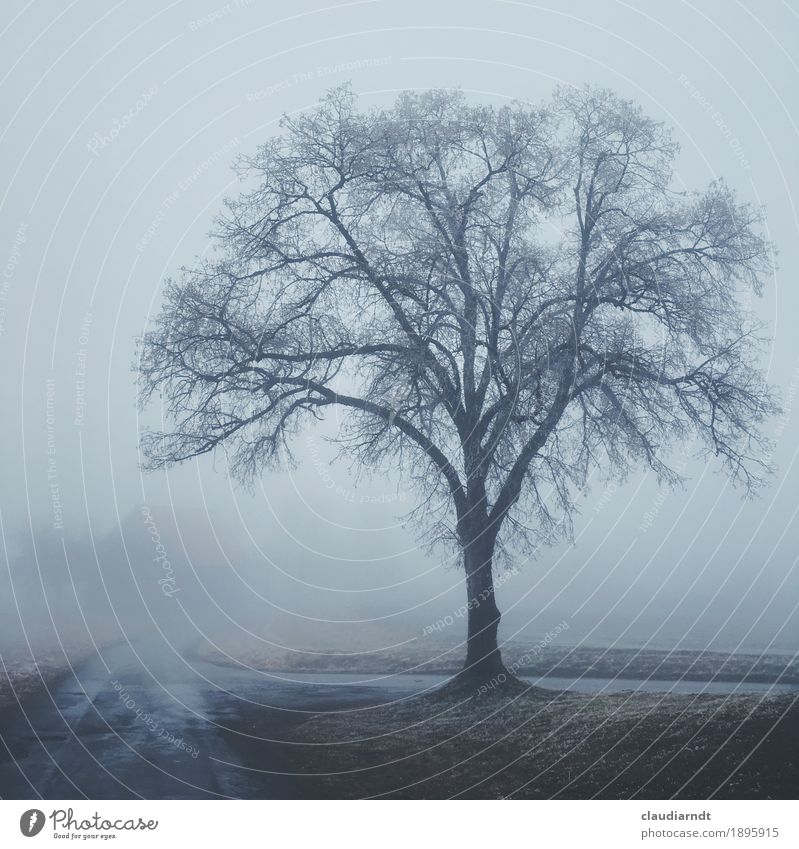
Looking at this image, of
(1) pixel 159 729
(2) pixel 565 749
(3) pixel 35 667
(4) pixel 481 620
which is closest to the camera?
(2) pixel 565 749

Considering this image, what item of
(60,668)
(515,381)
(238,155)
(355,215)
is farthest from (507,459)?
(60,668)

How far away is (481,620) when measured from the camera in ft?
23.8

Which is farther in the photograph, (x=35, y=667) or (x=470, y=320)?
(x=470, y=320)

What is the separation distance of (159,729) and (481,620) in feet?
8.64

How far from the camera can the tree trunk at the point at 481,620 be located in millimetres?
7137

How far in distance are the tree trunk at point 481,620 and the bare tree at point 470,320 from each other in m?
0.02

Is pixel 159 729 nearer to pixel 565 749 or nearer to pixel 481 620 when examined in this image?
pixel 481 620

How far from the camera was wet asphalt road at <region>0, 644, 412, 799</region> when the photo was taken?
6.18m

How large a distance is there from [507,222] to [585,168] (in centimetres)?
89
